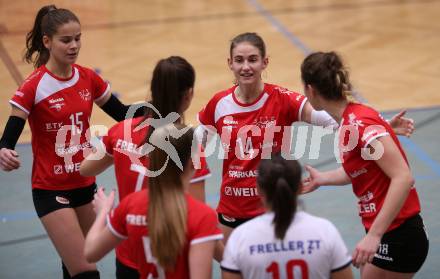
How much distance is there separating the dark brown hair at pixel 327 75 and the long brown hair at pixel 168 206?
0.94 meters

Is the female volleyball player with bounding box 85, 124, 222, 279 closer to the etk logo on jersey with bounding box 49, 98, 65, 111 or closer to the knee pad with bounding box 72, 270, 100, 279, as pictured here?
the knee pad with bounding box 72, 270, 100, 279

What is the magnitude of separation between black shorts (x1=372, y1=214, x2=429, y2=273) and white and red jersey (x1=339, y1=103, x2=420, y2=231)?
5 cm

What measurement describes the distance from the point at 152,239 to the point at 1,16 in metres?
10.7

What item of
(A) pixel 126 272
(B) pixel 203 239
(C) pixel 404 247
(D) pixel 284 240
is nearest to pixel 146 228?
(B) pixel 203 239

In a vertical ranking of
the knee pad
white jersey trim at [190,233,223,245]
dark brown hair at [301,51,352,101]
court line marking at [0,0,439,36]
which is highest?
court line marking at [0,0,439,36]

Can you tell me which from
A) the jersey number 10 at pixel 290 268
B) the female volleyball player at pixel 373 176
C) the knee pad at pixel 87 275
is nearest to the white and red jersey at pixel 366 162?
the female volleyball player at pixel 373 176

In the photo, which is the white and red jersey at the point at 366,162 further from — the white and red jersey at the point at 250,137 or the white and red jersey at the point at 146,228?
the white and red jersey at the point at 146,228

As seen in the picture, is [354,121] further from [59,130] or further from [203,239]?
[59,130]

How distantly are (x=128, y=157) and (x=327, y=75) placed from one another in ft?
3.62

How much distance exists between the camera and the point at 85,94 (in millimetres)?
5203

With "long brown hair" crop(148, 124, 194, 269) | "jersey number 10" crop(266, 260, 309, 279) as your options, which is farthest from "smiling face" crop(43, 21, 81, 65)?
"jersey number 10" crop(266, 260, 309, 279)

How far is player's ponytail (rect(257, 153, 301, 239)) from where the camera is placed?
329 centimetres

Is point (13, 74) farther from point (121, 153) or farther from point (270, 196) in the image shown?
point (270, 196)

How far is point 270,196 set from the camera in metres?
3.33
